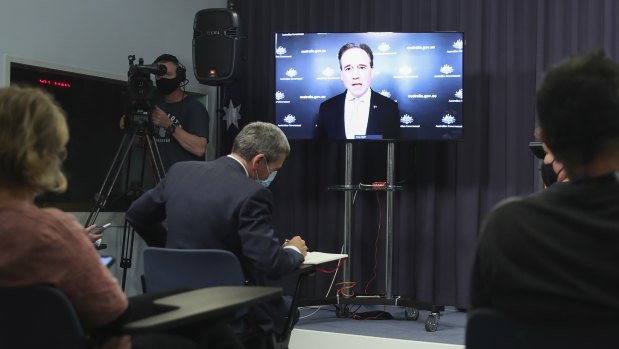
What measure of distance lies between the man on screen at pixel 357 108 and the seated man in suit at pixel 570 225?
3830 millimetres

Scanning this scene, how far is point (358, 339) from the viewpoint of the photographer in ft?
10.8

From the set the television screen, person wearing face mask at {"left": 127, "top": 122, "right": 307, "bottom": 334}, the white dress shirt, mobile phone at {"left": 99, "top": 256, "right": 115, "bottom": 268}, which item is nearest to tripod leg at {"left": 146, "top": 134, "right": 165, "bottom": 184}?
the television screen

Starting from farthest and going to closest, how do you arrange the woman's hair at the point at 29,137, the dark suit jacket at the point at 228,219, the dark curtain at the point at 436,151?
the dark curtain at the point at 436,151
the dark suit jacket at the point at 228,219
the woman's hair at the point at 29,137

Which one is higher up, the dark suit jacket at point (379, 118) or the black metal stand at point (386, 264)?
the dark suit jacket at point (379, 118)

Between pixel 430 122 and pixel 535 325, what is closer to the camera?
pixel 535 325

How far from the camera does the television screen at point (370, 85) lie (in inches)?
203

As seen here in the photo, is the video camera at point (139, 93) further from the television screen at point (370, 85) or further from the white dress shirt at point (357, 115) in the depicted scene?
the white dress shirt at point (357, 115)

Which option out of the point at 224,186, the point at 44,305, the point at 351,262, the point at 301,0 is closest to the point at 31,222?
the point at 44,305

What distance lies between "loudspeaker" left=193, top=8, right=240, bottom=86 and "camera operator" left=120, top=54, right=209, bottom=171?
6.7 inches

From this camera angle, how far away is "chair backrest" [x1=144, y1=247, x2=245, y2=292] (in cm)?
239

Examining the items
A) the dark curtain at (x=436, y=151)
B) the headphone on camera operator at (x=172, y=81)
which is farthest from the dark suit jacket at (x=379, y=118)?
the headphone on camera operator at (x=172, y=81)

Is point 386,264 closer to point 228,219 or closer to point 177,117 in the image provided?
point 177,117

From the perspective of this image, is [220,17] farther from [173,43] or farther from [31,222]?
[31,222]

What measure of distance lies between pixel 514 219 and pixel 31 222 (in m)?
0.89
